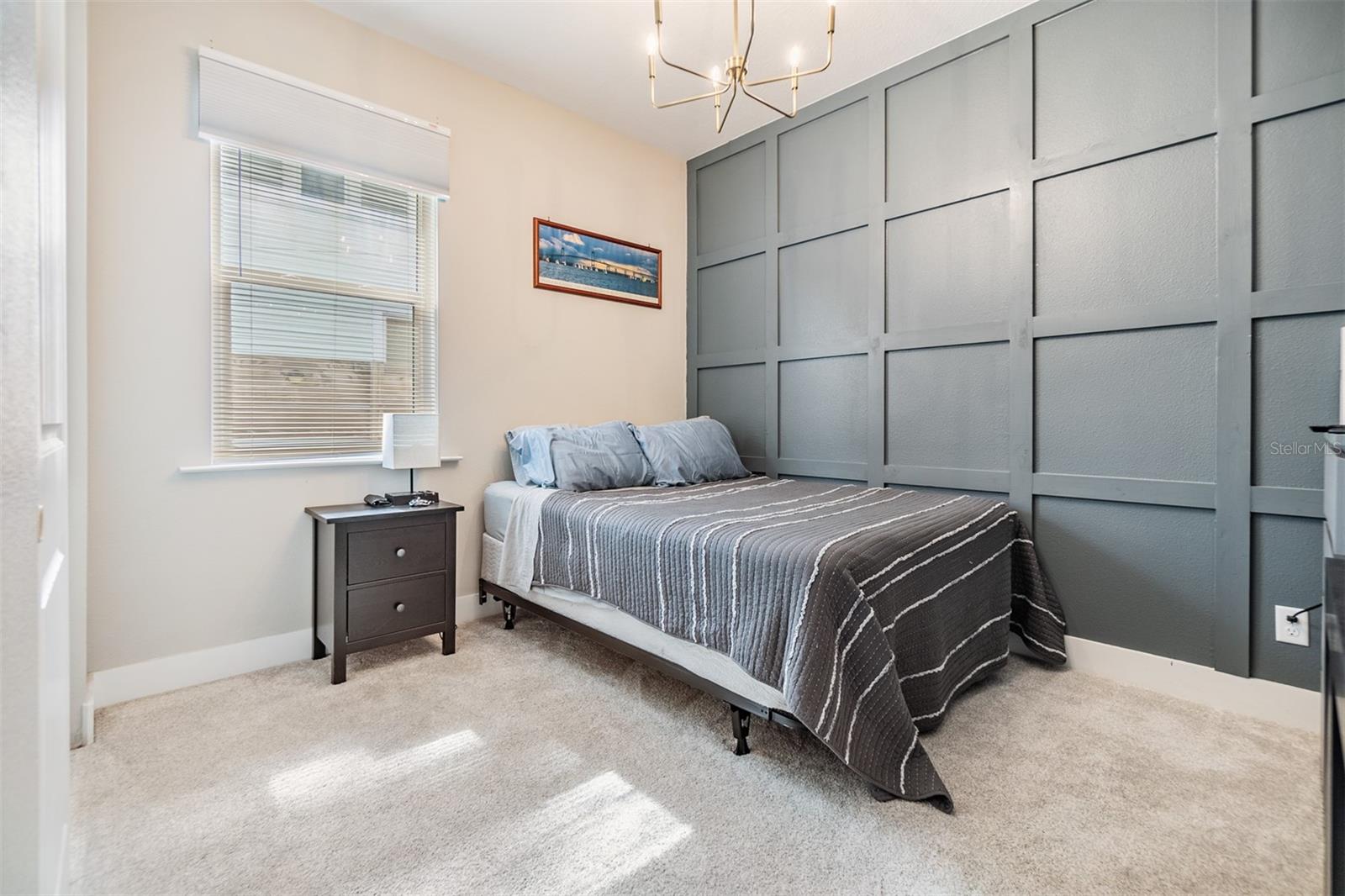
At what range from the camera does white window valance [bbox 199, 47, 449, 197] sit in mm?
2348

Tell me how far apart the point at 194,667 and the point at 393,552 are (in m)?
0.82

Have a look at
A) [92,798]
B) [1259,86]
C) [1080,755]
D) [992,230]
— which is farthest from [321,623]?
[1259,86]

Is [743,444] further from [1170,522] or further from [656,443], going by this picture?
[1170,522]

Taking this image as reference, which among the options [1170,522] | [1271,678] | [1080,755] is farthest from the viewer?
[1170,522]

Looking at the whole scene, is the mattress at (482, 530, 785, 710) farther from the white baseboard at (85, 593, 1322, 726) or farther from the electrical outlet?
the electrical outlet

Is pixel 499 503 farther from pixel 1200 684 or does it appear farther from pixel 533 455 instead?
pixel 1200 684

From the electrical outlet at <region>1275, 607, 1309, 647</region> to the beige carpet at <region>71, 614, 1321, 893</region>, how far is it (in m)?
0.31

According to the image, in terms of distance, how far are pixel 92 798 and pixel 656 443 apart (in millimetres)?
2425

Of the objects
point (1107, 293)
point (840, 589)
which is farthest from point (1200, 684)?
point (840, 589)

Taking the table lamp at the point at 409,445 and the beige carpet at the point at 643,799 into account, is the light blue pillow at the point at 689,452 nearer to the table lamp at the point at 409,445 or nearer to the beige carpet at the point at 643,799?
the table lamp at the point at 409,445

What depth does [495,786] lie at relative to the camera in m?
1.68

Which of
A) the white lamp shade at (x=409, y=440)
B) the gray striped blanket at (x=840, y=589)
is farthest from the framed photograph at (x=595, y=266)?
the gray striped blanket at (x=840, y=589)

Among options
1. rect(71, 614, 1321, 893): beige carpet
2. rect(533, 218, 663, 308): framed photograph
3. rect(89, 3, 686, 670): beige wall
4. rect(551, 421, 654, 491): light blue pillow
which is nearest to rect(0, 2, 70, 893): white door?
rect(71, 614, 1321, 893): beige carpet

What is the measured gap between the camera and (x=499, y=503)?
3021 mm
